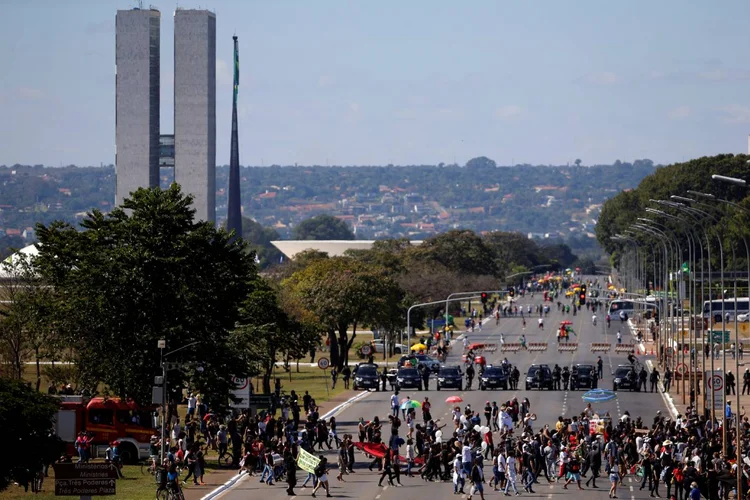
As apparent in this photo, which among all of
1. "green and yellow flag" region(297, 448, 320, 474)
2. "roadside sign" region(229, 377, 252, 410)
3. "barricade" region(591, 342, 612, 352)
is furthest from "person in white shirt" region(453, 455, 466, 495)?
"barricade" region(591, 342, 612, 352)

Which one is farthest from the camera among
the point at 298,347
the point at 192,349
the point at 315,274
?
the point at 315,274

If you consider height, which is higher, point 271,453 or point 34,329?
point 34,329

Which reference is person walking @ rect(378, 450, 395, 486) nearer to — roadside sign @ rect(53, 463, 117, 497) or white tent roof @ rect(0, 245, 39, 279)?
roadside sign @ rect(53, 463, 117, 497)

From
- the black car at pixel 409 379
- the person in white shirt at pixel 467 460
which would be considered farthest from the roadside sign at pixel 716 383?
the black car at pixel 409 379

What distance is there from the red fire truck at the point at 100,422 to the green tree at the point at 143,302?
3.17 meters

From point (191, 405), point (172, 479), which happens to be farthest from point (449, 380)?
point (172, 479)

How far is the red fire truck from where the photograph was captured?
46562 mm

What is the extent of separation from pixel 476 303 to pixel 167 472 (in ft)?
491

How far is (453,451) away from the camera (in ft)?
145

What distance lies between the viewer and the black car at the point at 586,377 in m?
72.4

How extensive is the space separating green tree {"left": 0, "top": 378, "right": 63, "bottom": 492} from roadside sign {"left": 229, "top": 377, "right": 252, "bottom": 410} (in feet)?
44.3

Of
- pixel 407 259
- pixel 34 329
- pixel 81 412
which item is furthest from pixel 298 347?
pixel 407 259

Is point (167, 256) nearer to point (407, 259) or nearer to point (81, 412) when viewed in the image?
point (81, 412)

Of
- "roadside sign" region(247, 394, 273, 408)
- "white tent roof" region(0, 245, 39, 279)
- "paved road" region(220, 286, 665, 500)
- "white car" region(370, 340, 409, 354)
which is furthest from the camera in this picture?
"white car" region(370, 340, 409, 354)
